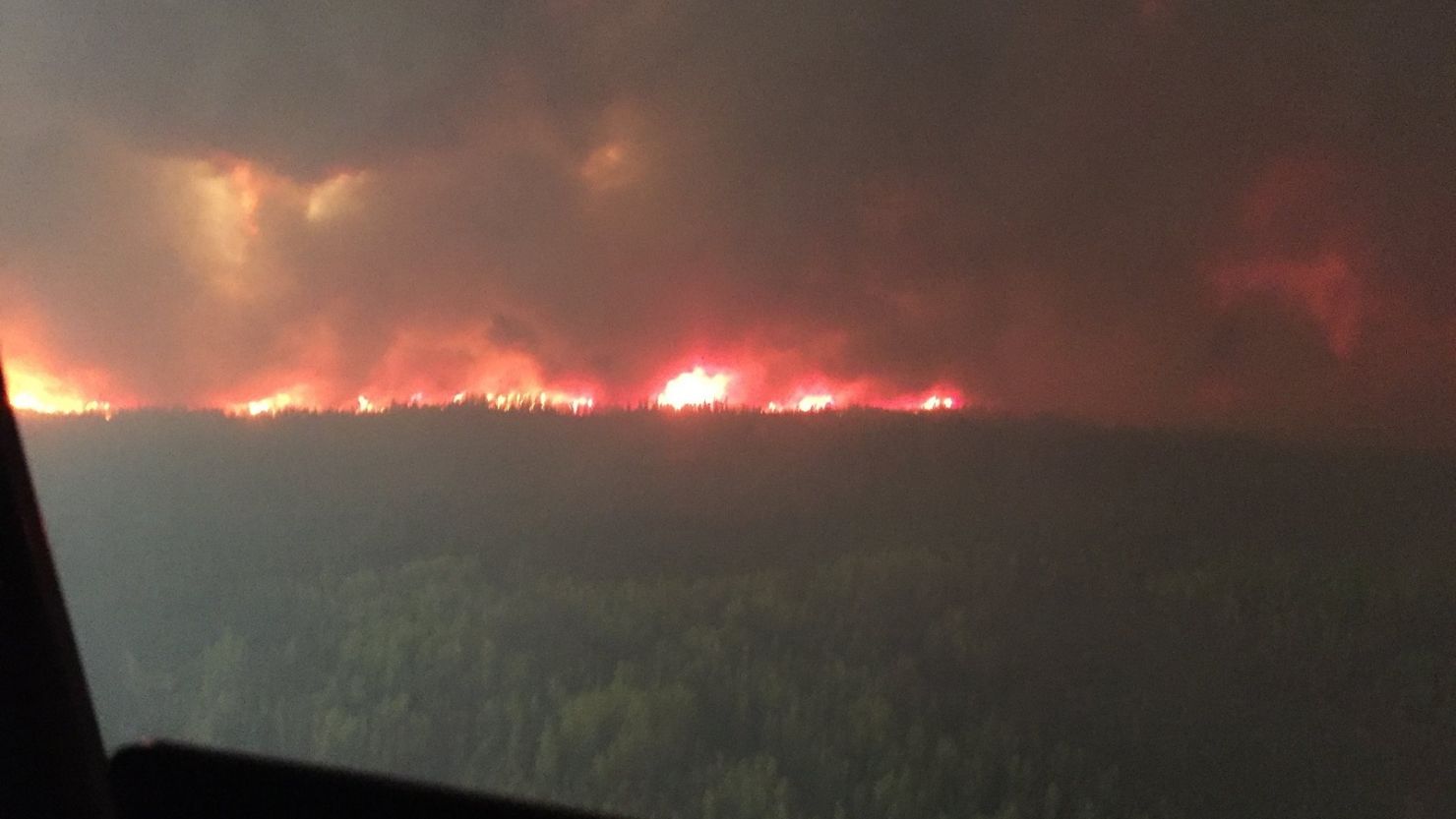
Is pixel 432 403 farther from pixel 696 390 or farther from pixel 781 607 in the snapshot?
pixel 781 607

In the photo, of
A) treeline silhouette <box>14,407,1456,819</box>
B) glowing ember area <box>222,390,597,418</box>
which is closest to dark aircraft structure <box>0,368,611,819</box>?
treeline silhouette <box>14,407,1456,819</box>

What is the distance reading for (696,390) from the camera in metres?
1.84

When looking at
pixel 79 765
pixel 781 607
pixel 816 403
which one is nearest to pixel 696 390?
pixel 816 403

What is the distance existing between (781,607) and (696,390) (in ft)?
1.30

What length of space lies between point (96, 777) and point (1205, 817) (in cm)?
143

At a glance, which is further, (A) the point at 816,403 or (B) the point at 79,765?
(A) the point at 816,403

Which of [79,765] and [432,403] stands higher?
[432,403]

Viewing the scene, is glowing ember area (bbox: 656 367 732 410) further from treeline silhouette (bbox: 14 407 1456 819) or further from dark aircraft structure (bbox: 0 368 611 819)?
dark aircraft structure (bbox: 0 368 611 819)

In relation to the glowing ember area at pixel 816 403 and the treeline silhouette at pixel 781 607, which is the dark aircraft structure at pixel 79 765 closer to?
the treeline silhouette at pixel 781 607

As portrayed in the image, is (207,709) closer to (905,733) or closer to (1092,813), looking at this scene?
(905,733)

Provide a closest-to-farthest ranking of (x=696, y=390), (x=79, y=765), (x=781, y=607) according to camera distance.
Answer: (x=79, y=765)
(x=781, y=607)
(x=696, y=390)

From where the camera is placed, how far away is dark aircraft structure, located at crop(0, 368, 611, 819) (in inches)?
36.6

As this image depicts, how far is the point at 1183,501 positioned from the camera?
167 cm

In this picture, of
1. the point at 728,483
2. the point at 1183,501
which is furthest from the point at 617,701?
the point at 1183,501
